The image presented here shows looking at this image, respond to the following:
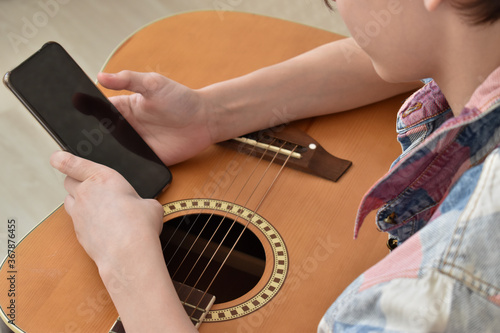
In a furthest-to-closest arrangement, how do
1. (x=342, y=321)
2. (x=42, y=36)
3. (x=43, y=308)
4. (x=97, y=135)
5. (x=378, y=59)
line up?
(x=42, y=36) < (x=97, y=135) < (x=43, y=308) < (x=378, y=59) < (x=342, y=321)

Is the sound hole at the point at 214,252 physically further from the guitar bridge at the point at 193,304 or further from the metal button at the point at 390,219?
the metal button at the point at 390,219

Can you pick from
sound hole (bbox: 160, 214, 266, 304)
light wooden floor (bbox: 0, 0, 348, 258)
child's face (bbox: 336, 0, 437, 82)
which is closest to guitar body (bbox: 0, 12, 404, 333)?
Result: sound hole (bbox: 160, 214, 266, 304)

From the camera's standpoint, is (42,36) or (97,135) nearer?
(97,135)

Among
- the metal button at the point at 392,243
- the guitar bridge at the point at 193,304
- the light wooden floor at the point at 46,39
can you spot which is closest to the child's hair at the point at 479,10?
the metal button at the point at 392,243

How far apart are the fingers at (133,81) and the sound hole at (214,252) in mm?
219

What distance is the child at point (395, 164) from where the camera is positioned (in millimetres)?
596

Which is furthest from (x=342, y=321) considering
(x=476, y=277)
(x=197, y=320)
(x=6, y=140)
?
(x=6, y=140)

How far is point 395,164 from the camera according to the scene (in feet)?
2.87

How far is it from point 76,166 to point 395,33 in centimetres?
52

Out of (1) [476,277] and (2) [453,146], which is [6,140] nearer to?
(2) [453,146]

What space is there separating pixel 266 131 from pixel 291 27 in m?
0.31

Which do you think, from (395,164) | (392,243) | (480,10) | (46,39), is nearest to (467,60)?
(480,10)

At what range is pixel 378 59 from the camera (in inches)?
32.2

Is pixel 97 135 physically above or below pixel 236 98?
above
